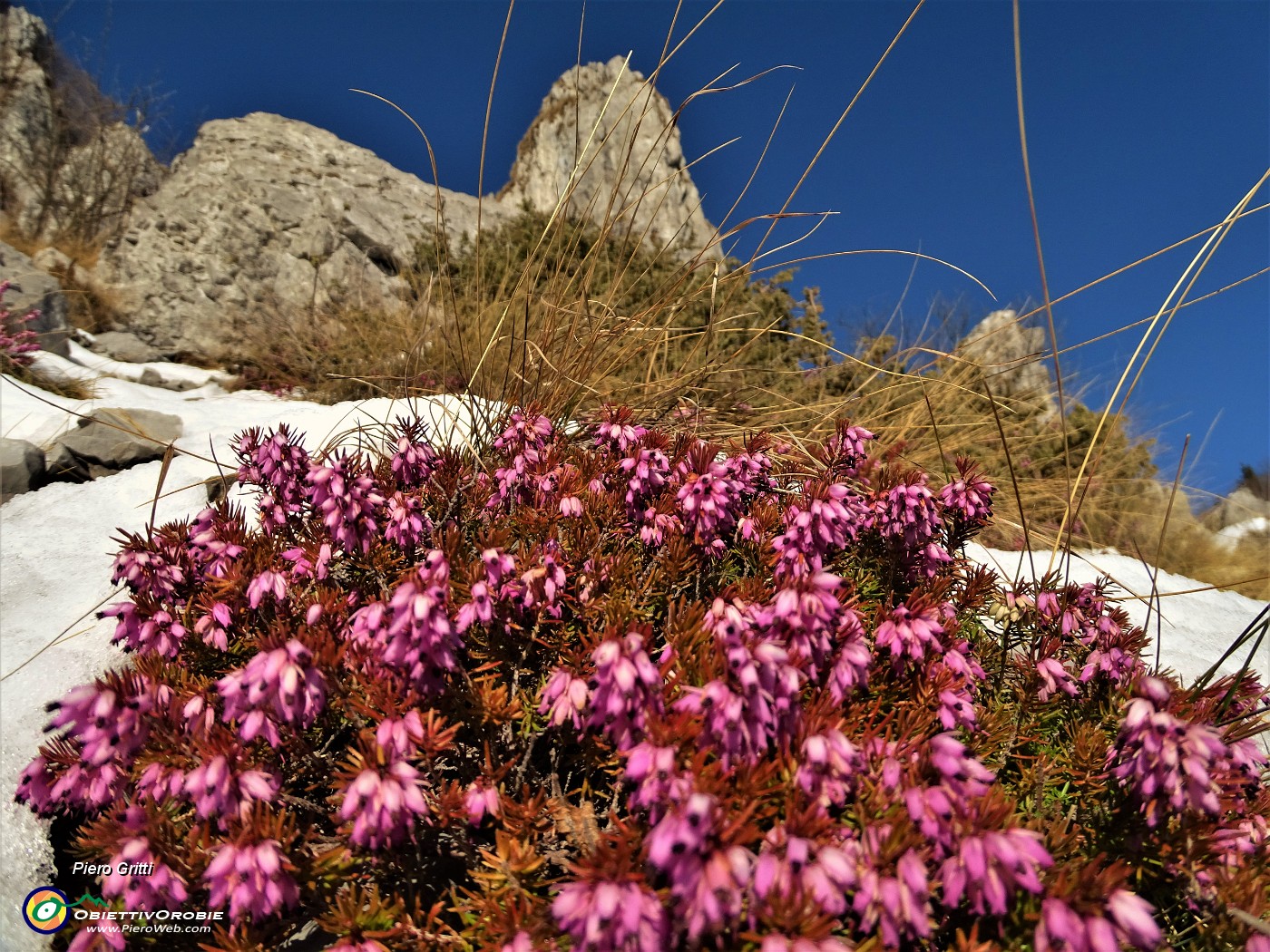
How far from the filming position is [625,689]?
4.40ft

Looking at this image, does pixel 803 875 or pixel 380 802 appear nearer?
pixel 803 875

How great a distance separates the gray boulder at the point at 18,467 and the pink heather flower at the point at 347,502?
11.1ft

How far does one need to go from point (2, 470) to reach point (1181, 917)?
238 inches

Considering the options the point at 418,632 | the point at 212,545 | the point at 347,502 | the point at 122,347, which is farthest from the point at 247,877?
the point at 122,347

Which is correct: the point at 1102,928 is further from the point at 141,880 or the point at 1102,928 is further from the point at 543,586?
the point at 141,880

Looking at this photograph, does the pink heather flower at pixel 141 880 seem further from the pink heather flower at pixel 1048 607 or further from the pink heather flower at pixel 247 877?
the pink heather flower at pixel 1048 607

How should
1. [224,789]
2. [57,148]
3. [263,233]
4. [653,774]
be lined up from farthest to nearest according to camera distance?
[57,148], [263,233], [224,789], [653,774]

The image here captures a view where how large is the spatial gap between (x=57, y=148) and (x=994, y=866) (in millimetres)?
27122

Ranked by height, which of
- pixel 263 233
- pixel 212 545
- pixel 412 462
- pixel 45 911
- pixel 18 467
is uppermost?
pixel 263 233

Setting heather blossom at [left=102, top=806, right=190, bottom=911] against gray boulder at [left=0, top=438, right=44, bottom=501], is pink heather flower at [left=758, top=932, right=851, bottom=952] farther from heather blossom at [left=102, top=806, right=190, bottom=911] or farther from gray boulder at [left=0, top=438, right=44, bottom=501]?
gray boulder at [left=0, top=438, right=44, bottom=501]

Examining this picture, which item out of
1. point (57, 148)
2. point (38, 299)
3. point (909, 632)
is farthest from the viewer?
point (57, 148)

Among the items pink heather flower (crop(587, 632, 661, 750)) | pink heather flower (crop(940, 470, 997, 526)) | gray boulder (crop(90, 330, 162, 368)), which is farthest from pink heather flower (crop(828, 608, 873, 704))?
gray boulder (crop(90, 330, 162, 368))

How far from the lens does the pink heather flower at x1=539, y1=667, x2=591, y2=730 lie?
1509mm

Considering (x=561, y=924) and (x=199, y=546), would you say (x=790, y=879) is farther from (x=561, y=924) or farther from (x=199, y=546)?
(x=199, y=546)
